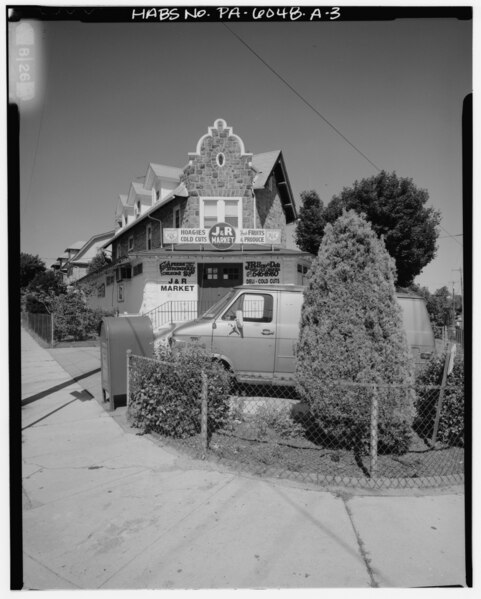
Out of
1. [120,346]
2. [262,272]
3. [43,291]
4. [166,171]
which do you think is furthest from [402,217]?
[43,291]

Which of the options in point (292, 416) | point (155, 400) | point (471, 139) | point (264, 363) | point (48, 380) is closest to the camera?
point (471, 139)

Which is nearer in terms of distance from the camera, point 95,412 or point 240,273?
point 95,412

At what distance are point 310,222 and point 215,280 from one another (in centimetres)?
750

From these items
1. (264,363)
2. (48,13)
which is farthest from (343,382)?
(48,13)

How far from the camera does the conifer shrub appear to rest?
13.8 ft

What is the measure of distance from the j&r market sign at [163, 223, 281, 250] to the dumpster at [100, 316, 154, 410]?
10.4m

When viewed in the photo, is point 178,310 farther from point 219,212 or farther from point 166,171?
point 166,171

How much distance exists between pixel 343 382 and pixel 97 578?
104 inches

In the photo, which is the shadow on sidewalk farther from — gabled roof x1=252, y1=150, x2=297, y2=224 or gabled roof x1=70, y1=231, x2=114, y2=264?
gabled roof x1=70, y1=231, x2=114, y2=264

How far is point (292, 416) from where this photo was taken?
5.66 metres

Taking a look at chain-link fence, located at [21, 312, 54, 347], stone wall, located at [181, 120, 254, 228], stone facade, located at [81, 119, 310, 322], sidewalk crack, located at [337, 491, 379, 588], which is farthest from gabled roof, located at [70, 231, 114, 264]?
sidewalk crack, located at [337, 491, 379, 588]

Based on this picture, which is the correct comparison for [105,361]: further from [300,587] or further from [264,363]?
[300,587]

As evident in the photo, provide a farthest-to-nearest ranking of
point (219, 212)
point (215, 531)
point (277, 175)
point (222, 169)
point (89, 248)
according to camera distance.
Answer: point (89, 248)
point (277, 175)
point (219, 212)
point (222, 169)
point (215, 531)

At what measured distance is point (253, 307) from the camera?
7750 mm
